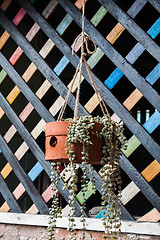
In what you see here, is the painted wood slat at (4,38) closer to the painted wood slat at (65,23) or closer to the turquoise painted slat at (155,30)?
the painted wood slat at (65,23)

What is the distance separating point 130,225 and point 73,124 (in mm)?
804

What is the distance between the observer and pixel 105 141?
4.92 feet

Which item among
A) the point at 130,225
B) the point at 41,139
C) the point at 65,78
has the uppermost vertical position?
the point at 65,78

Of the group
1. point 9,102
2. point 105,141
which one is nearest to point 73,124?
point 105,141

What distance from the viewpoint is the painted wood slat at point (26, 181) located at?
232 centimetres

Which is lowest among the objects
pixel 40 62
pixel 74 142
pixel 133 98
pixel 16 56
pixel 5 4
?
pixel 74 142

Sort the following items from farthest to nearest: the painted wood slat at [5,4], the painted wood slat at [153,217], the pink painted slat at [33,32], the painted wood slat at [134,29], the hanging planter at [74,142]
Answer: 1. the painted wood slat at [5,4]
2. the pink painted slat at [33,32]
3. the painted wood slat at [134,29]
4. the painted wood slat at [153,217]
5. the hanging planter at [74,142]

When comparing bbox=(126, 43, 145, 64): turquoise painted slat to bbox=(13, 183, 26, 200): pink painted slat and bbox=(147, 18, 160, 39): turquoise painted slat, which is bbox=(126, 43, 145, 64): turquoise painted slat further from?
bbox=(13, 183, 26, 200): pink painted slat

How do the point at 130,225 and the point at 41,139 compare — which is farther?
the point at 41,139

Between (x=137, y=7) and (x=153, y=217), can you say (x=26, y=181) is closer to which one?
(x=153, y=217)

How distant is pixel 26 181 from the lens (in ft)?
7.90

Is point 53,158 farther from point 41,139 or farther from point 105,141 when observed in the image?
point 41,139

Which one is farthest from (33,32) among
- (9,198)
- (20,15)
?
(9,198)

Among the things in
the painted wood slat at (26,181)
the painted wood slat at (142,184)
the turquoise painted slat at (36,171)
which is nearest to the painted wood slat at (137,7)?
the painted wood slat at (142,184)
